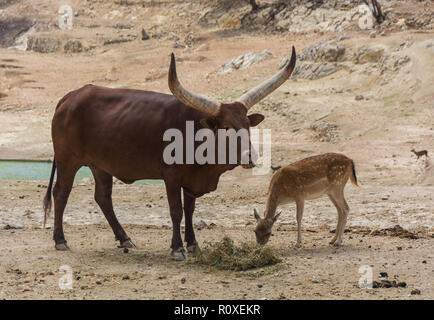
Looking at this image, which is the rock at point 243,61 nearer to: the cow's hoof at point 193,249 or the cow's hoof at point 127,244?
the cow's hoof at point 127,244

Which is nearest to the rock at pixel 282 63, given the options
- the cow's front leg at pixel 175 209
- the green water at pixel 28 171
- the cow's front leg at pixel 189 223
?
the green water at pixel 28 171

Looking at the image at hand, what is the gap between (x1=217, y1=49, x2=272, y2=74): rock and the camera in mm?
29577

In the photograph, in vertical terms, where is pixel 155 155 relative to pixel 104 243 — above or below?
above

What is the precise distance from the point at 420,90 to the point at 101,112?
13.7 m

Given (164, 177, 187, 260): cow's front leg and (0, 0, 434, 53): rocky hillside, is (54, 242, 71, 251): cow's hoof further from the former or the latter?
(0, 0, 434, 53): rocky hillside

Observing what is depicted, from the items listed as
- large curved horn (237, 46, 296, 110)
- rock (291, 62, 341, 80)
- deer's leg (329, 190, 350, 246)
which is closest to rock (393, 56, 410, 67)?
rock (291, 62, 341, 80)

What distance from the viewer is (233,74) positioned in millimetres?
28547

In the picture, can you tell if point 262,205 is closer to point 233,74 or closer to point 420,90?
point 420,90

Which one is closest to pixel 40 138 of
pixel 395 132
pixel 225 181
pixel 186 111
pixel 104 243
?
pixel 225 181

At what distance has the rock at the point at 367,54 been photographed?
2398 centimetres

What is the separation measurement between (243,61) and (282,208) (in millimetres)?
18693

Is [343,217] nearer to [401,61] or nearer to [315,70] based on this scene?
[401,61]

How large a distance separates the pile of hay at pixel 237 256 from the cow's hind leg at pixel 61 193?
78.6 inches

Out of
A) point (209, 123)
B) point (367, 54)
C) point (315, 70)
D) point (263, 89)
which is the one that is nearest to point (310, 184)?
point (263, 89)
